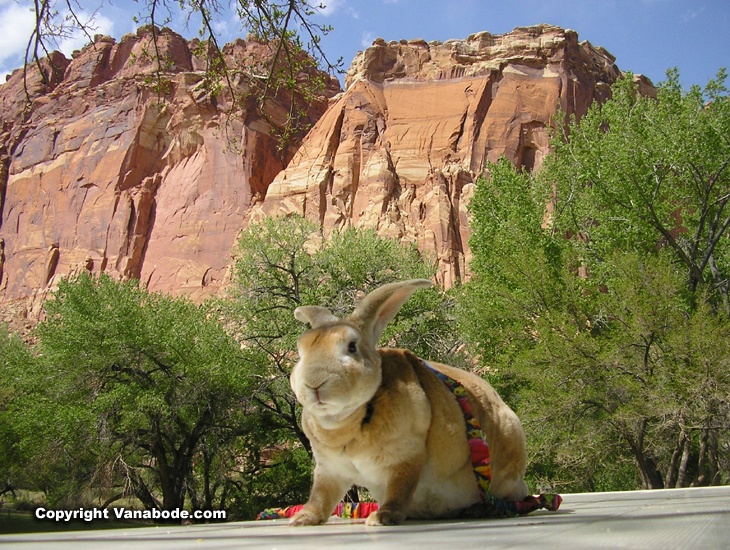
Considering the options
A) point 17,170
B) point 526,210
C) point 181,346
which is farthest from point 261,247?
point 17,170

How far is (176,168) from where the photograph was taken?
4750 cm

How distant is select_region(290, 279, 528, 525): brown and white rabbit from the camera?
2770mm

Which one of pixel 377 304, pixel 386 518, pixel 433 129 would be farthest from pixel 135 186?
pixel 386 518

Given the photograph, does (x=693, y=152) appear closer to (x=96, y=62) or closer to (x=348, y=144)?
(x=348, y=144)

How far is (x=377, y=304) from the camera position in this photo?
10.3 ft

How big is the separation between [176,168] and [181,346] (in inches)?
1379

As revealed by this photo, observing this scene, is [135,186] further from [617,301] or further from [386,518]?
[386,518]

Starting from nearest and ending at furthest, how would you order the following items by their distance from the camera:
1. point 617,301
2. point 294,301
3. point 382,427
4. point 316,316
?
1. point 382,427
2. point 316,316
3. point 617,301
4. point 294,301

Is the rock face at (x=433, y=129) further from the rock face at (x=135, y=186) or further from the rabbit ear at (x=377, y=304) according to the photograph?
the rabbit ear at (x=377, y=304)

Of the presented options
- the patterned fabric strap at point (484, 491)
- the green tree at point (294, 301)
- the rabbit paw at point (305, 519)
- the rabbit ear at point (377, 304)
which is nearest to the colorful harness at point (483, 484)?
the patterned fabric strap at point (484, 491)

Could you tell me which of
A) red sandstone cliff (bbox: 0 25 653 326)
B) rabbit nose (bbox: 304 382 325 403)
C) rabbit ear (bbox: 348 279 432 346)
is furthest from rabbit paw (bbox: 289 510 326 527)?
red sandstone cliff (bbox: 0 25 653 326)

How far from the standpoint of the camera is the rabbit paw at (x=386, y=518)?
8.64 feet

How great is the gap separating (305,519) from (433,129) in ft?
131

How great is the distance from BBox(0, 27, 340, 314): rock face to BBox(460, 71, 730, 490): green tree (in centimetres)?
2659
